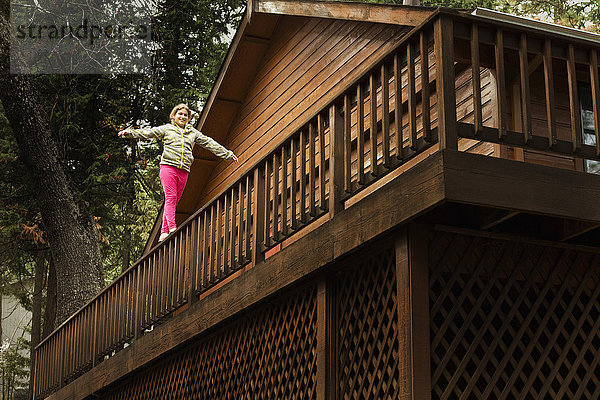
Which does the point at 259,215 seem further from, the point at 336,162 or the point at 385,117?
the point at 385,117

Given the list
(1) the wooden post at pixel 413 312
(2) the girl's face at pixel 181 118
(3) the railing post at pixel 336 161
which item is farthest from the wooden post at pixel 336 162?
(2) the girl's face at pixel 181 118

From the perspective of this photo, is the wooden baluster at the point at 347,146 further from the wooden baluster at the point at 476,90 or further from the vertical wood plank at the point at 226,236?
the vertical wood plank at the point at 226,236

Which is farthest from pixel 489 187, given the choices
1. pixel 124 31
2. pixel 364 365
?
pixel 124 31

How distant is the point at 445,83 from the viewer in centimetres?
561

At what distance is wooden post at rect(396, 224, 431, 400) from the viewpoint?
5672 mm

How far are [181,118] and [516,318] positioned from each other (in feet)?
23.2

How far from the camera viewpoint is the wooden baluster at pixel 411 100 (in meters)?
5.75

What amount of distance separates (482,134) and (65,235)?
14.1m

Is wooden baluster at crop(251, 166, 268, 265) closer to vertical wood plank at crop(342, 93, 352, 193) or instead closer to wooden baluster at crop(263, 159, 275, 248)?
wooden baluster at crop(263, 159, 275, 248)

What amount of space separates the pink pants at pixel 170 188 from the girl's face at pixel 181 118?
24.4 inches

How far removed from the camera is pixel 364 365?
6.44 meters

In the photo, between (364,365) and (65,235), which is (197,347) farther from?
(65,235)

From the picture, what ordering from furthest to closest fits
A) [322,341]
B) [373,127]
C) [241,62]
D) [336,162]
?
[241,62] → [336,162] → [322,341] → [373,127]

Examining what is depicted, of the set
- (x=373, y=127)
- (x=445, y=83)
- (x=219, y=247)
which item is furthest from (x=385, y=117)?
(x=219, y=247)
